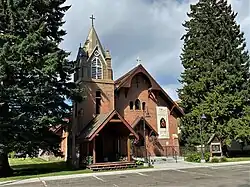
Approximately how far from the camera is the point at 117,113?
2302 cm

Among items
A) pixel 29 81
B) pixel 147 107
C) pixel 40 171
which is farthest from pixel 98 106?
pixel 29 81

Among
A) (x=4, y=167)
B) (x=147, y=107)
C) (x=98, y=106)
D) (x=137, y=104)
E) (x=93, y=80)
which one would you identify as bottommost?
(x=4, y=167)

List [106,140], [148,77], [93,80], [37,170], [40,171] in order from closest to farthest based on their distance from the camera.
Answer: [40,171]
[37,170]
[93,80]
[106,140]
[148,77]

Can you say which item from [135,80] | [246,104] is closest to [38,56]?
[135,80]

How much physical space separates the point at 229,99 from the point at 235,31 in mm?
7886

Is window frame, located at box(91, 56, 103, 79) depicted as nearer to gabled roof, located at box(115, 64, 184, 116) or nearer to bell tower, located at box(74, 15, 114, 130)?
bell tower, located at box(74, 15, 114, 130)

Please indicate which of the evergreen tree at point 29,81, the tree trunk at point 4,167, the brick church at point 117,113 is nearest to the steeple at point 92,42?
the brick church at point 117,113

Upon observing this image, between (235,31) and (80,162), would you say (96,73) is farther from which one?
(235,31)

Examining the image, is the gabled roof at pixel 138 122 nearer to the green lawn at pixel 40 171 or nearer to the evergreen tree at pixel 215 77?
the evergreen tree at pixel 215 77

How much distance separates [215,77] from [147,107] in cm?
790

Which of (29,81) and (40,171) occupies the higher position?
(29,81)

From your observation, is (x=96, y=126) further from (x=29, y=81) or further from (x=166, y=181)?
(x=166, y=181)

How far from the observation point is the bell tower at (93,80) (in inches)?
1041

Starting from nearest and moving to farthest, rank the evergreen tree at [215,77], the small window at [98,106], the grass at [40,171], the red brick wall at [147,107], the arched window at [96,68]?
the grass at [40,171] → the small window at [98,106] → the arched window at [96,68] → the evergreen tree at [215,77] → the red brick wall at [147,107]
